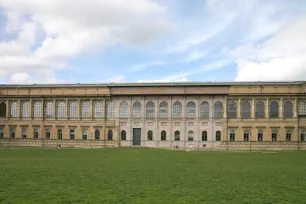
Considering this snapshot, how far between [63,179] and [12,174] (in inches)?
170

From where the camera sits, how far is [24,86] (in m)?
77.1

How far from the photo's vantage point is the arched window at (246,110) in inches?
2778

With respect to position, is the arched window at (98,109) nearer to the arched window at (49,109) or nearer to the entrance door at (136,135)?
the entrance door at (136,135)

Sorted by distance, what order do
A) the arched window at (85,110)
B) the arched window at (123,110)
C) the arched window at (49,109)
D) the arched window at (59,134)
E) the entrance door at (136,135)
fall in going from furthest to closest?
the arched window at (49,109), the arched window at (59,134), the arched window at (85,110), the arched window at (123,110), the entrance door at (136,135)

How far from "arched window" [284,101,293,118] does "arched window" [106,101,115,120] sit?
3378cm

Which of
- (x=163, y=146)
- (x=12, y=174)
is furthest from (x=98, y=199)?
(x=163, y=146)

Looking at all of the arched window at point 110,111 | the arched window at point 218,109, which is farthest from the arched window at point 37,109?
the arched window at point 218,109

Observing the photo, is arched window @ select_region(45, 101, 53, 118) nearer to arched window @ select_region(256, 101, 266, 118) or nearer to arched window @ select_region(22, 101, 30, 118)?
arched window @ select_region(22, 101, 30, 118)

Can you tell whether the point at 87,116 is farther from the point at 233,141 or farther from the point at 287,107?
the point at 287,107

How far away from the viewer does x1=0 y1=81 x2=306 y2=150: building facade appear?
69.6 meters

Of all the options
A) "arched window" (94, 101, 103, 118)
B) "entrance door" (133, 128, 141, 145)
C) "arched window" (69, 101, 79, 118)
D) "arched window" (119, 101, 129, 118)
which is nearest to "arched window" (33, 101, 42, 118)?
"arched window" (69, 101, 79, 118)

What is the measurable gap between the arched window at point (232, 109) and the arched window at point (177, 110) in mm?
9441

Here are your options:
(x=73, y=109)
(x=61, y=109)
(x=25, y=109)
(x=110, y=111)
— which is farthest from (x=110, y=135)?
(x=25, y=109)

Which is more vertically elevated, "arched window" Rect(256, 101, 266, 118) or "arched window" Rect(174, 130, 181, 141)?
"arched window" Rect(256, 101, 266, 118)
